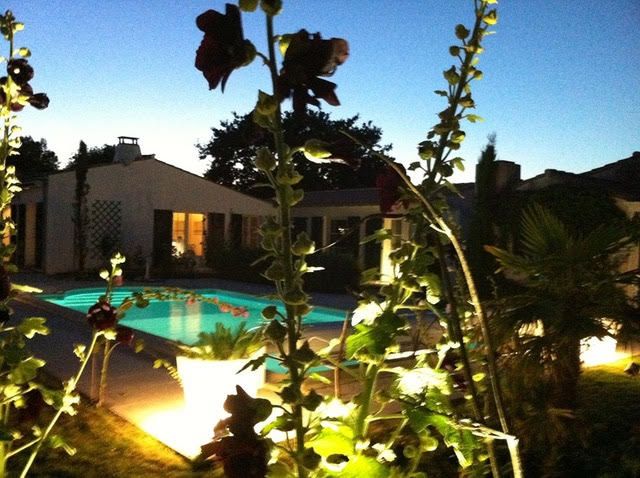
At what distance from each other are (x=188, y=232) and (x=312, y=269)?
20.3 m

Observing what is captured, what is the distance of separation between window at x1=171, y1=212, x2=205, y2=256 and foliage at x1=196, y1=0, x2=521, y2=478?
19.5 meters

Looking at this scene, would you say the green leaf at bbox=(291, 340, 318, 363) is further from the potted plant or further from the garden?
the potted plant

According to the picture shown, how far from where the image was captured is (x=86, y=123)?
29516 millimetres

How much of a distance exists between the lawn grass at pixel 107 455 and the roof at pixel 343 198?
45.9ft

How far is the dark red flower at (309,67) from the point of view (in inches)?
44.4

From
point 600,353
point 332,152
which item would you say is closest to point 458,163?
point 332,152

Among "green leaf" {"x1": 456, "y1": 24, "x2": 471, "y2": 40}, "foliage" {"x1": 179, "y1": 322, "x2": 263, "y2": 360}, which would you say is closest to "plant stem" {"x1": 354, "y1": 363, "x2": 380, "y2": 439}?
"green leaf" {"x1": 456, "y1": 24, "x2": 471, "y2": 40}

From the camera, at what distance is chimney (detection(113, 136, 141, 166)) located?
20234mm

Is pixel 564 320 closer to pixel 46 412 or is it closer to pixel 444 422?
pixel 444 422

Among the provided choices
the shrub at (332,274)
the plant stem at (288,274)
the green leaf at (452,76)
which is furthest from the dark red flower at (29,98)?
the shrub at (332,274)

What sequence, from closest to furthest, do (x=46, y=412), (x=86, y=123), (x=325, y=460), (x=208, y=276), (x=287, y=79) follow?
(x=287, y=79), (x=325, y=460), (x=46, y=412), (x=208, y=276), (x=86, y=123)

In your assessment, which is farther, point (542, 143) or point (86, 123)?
point (86, 123)

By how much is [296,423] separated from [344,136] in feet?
2.08

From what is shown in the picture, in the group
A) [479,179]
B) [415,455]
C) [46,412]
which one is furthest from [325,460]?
[479,179]
